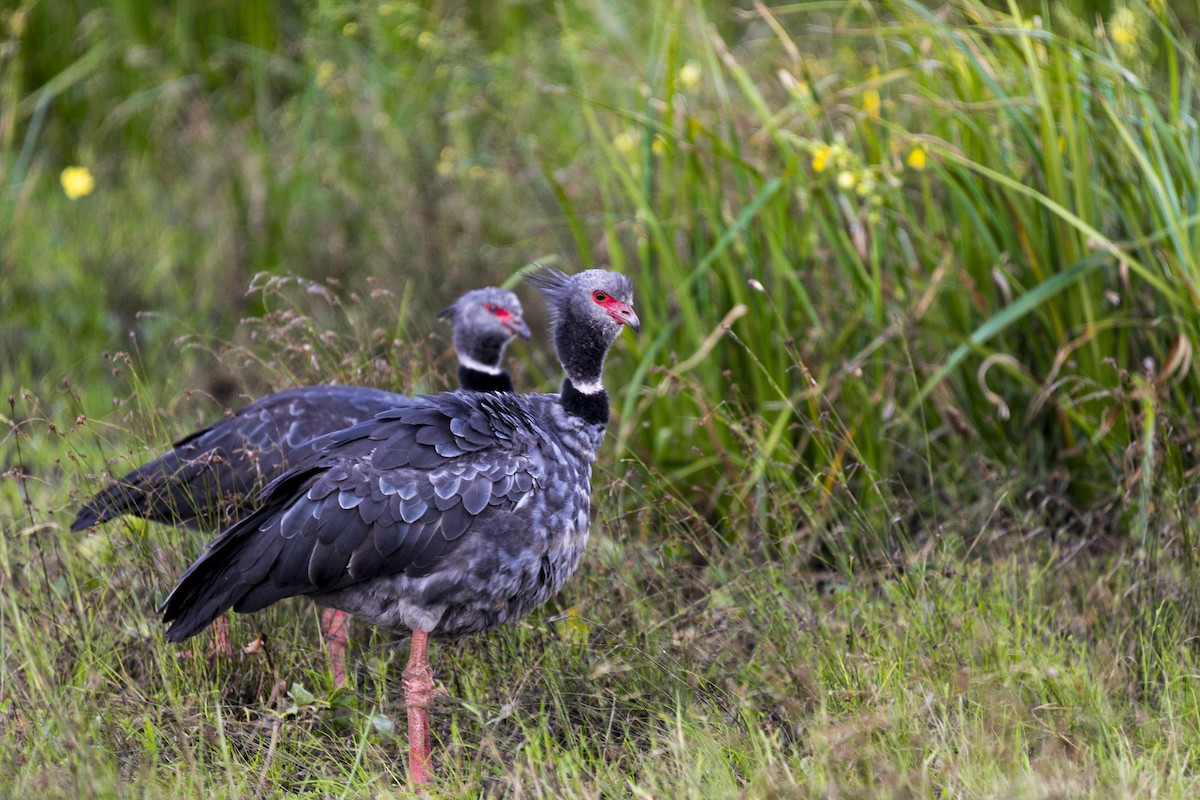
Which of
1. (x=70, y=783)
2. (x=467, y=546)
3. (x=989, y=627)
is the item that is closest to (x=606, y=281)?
(x=467, y=546)

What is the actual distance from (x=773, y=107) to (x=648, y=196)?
1.53 meters

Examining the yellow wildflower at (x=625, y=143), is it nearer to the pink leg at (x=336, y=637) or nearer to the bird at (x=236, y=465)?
the bird at (x=236, y=465)

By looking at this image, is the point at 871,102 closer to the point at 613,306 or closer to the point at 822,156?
the point at 822,156

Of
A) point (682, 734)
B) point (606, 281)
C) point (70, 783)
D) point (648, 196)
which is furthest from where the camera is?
point (648, 196)

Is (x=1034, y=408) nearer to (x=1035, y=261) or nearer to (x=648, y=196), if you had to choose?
(x=1035, y=261)

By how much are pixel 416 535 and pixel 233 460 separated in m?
1.00

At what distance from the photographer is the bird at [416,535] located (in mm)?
3123

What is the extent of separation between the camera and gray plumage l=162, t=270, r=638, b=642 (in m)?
3.12

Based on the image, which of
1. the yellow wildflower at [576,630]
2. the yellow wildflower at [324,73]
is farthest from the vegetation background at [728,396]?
the yellow wildflower at [324,73]

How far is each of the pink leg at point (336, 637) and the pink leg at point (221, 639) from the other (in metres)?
0.26

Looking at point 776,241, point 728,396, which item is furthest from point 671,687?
point 776,241

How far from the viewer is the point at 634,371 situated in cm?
477

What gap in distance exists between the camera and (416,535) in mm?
3156

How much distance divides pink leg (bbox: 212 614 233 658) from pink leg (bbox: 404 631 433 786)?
1.71 feet
